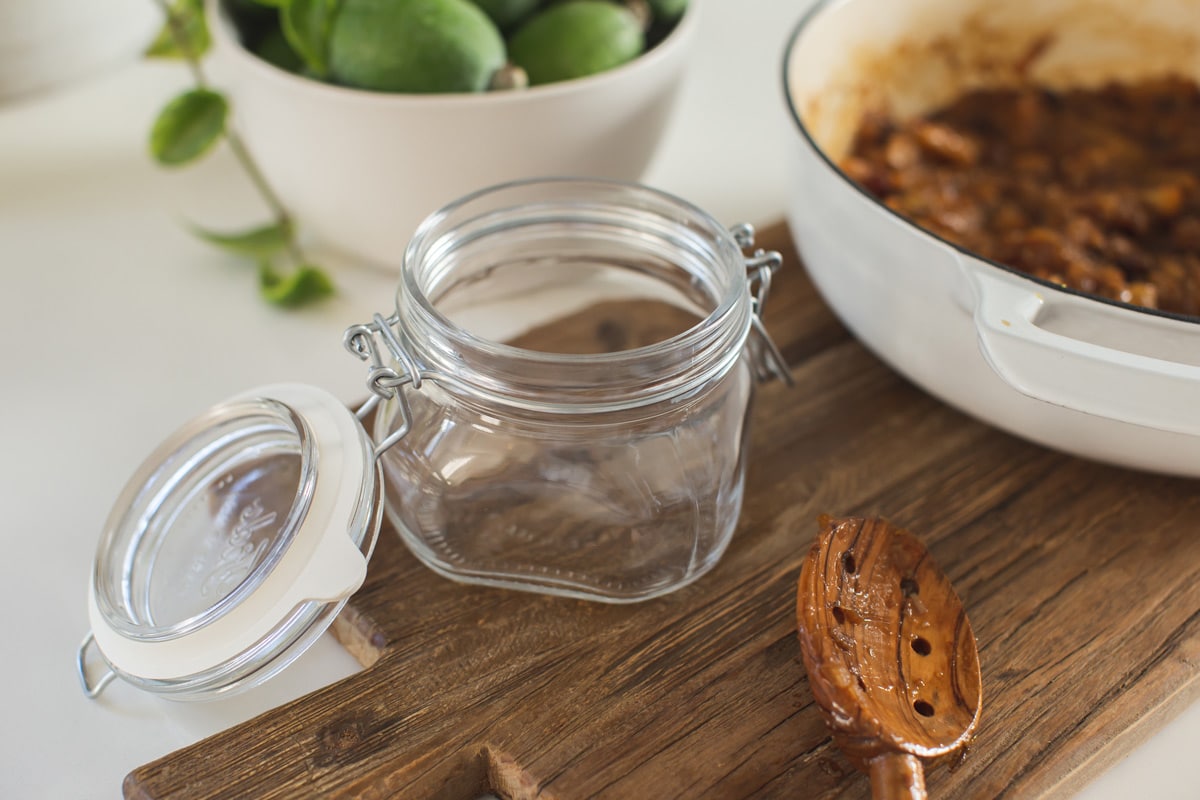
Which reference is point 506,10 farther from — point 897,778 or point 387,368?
point 897,778

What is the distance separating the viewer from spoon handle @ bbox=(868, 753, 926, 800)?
1.51 ft

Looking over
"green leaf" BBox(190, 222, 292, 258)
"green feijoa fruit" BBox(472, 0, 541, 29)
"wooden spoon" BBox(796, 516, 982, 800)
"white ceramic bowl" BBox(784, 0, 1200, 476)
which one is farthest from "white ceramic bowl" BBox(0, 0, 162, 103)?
"wooden spoon" BBox(796, 516, 982, 800)

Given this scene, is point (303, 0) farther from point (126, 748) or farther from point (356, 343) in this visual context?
point (126, 748)

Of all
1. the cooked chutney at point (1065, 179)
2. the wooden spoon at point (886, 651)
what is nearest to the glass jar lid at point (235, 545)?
the wooden spoon at point (886, 651)

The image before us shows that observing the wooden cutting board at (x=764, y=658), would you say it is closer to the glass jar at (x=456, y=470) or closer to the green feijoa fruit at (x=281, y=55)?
the glass jar at (x=456, y=470)

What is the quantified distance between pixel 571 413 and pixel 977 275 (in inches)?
9.2

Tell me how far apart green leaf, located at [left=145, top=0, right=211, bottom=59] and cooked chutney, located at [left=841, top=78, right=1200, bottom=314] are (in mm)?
530

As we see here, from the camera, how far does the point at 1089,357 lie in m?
0.51

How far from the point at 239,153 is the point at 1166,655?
2.39 ft

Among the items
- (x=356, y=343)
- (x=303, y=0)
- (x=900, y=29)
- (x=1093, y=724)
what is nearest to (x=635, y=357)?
(x=356, y=343)

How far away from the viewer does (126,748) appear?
54 centimetres

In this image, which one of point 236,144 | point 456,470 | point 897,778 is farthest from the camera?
point 236,144

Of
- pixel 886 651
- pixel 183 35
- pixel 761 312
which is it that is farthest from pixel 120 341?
pixel 886 651

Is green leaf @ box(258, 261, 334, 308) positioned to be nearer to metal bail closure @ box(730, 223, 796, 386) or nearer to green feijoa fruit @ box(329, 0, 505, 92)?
green feijoa fruit @ box(329, 0, 505, 92)
